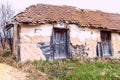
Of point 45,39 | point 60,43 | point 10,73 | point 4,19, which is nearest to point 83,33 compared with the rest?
point 60,43

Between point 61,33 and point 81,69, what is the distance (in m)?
3.39

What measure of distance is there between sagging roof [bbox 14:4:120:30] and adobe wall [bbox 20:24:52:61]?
46cm

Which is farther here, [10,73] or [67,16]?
[67,16]

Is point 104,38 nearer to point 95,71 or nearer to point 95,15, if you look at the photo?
point 95,15

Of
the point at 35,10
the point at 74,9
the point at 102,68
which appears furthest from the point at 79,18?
the point at 102,68

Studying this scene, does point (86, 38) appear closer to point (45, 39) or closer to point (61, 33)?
point (61, 33)

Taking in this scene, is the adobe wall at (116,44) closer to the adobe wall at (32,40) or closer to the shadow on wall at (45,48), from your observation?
the shadow on wall at (45,48)

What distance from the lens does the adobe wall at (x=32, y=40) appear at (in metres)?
16.2

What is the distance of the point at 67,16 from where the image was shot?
18141 mm

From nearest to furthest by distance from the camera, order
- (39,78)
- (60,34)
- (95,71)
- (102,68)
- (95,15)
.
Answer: (39,78) < (95,71) < (102,68) < (60,34) < (95,15)

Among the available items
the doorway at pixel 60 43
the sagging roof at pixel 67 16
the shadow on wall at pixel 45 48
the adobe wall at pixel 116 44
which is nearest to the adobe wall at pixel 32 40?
the shadow on wall at pixel 45 48

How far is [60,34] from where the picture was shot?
1770cm

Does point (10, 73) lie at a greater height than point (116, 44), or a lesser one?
lesser

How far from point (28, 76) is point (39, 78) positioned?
53cm
